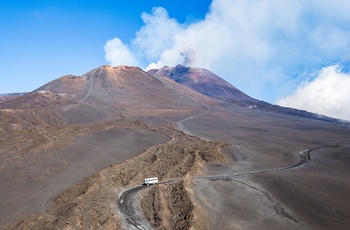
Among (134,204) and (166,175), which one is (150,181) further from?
(134,204)

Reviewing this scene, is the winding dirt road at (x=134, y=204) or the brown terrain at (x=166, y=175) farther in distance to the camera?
the brown terrain at (x=166, y=175)

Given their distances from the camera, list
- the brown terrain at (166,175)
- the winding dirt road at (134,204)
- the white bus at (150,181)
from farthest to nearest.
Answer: the white bus at (150,181) < the brown terrain at (166,175) < the winding dirt road at (134,204)

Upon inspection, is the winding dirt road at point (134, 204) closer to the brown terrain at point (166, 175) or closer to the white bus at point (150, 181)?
the brown terrain at point (166, 175)

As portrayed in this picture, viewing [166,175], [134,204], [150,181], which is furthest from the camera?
[166,175]

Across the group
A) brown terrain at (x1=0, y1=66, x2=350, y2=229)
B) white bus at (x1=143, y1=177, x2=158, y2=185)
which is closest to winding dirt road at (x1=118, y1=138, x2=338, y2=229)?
brown terrain at (x1=0, y1=66, x2=350, y2=229)

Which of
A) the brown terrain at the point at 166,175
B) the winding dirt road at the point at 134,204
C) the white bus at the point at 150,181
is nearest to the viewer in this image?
the winding dirt road at the point at 134,204

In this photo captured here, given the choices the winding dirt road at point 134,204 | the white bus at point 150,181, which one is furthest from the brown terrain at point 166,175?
the white bus at point 150,181

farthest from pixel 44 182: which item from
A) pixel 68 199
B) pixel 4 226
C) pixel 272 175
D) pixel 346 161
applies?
pixel 346 161

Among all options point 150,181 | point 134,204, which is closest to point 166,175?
point 150,181
